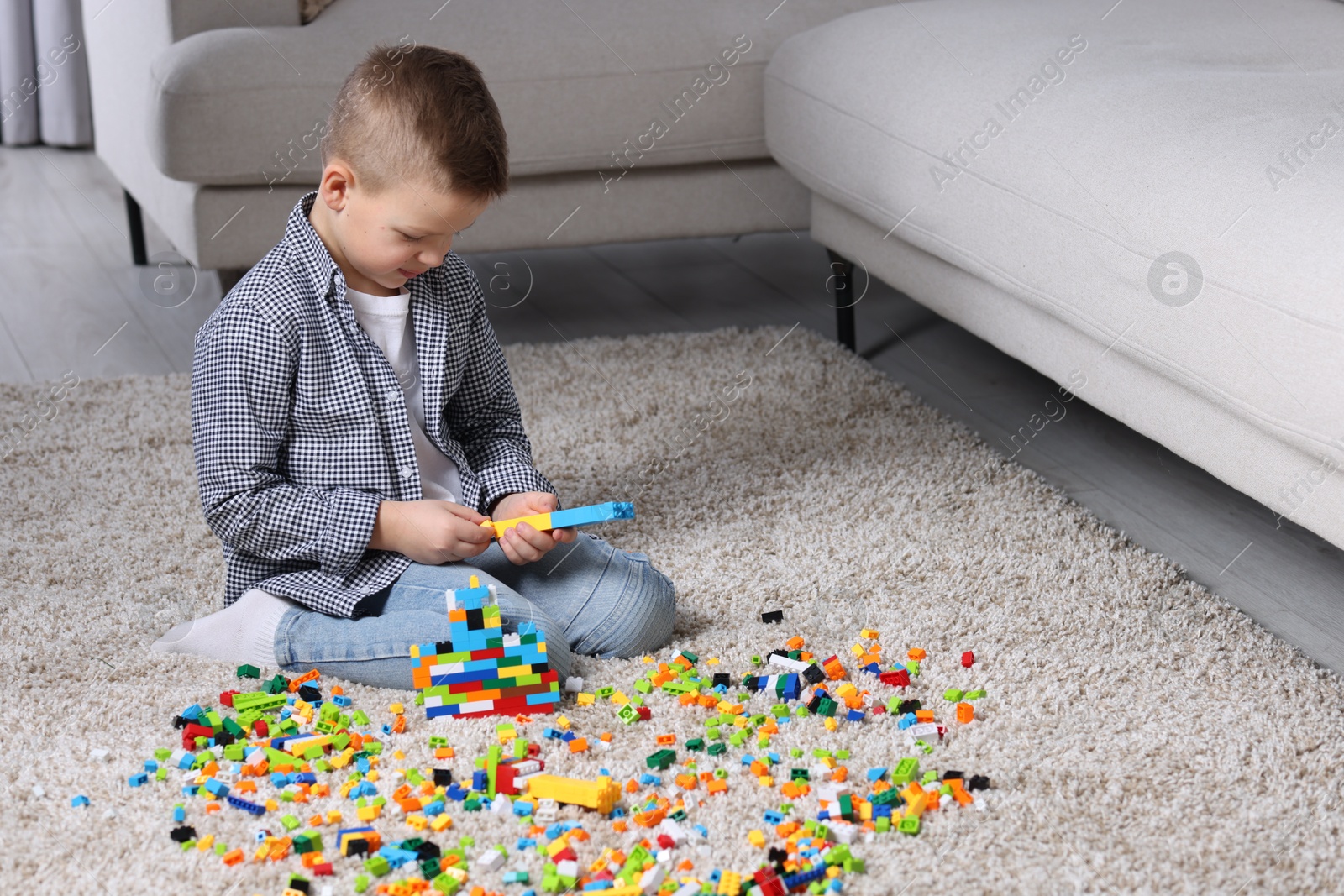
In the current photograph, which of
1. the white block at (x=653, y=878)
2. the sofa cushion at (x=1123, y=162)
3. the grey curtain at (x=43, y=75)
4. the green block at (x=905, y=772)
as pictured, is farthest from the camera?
the grey curtain at (x=43, y=75)

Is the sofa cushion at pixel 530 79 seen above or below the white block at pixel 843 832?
above

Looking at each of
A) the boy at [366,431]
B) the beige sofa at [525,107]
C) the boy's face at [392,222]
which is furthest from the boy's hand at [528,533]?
the beige sofa at [525,107]

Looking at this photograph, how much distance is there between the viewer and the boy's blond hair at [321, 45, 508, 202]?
1036 millimetres

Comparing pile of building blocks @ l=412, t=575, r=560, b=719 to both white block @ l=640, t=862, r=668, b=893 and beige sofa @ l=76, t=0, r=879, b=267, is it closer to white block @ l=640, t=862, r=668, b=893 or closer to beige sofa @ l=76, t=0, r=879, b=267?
white block @ l=640, t=862, r=668, b=893

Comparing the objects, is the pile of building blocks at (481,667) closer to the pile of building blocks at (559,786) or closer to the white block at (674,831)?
the pile of building blocks at (559,786)

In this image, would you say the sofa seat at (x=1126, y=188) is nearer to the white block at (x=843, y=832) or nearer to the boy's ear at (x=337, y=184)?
the white block at (x=843, y=832)

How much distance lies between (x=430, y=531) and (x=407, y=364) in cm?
17

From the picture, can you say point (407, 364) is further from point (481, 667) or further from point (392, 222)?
point (481, 667)

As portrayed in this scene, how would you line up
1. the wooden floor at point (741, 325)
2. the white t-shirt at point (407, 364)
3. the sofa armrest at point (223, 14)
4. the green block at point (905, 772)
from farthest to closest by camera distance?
1. the sofa armrest at point (223, 14)
2. the wooden floor at point (741, 325)
3. the white t-shirt at point (407, 364)
4. the green block at point (905, 772)

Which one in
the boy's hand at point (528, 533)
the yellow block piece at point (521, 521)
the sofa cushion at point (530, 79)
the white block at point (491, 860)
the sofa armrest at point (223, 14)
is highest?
the sofa armrest at point (223, 14)

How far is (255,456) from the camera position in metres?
1.08

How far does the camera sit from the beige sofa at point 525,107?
1786 millimetres

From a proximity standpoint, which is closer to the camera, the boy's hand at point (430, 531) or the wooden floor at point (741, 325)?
the boy's hand at point (430, 531)

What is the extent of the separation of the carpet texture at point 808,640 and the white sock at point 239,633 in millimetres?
26
